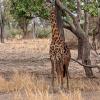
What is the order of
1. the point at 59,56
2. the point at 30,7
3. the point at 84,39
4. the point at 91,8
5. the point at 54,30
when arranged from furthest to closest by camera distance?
the point at 30,7
the point at 91,8
the point at 84,39
the point at 54,30
the point at 59,56

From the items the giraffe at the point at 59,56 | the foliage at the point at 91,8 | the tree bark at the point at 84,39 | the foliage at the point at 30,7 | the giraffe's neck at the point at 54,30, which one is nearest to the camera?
the giraffe at the point at 59,56

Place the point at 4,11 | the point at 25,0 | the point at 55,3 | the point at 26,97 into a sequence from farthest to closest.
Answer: the point at 4,11 < the point at 25,0 < the point at 55,3 < the point at 26,97

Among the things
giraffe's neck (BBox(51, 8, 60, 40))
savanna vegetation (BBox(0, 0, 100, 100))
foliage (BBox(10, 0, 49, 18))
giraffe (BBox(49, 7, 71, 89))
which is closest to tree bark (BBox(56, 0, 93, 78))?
savanna vegetation (BBox(0, 0, 100, 100))

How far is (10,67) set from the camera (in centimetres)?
1780

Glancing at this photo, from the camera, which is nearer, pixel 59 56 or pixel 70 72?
pixel 59 56

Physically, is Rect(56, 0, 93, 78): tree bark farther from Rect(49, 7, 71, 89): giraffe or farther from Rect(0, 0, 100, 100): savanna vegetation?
Rect(49, 7, 71, 89): giraffe

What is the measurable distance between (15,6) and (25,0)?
100 centimetres

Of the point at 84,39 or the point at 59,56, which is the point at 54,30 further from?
the point at 84,39

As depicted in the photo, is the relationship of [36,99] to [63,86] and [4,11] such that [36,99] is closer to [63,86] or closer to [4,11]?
[63,86]

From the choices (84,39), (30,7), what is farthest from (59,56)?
(30,7)

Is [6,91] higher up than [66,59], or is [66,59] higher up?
[66,59]

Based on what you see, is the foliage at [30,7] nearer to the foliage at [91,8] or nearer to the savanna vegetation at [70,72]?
the savanna vegetation at [70,72]

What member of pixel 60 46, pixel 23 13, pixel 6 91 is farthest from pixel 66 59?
pixel 23 13

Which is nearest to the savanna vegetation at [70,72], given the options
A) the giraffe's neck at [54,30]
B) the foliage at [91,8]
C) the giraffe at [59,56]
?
the foliage at [91,8]
